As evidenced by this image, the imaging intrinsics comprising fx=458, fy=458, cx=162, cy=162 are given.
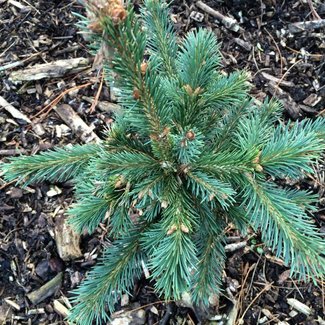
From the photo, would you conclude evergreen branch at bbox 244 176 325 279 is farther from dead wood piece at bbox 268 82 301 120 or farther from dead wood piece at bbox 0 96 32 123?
dead wood piece at bbox 0 96 32 123

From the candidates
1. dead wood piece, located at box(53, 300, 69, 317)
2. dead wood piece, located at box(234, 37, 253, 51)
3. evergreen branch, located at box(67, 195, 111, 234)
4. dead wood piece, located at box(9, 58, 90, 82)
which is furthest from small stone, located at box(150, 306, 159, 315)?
dead wood piece, located at box(234, 37, 253, 51)

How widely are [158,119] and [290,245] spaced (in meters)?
0.58

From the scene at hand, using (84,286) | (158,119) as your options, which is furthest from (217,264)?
(158,119)

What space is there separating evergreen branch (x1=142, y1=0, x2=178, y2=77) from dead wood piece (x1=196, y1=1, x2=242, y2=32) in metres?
1.22

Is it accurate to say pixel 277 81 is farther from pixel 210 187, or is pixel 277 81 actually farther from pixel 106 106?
pixel 210 187

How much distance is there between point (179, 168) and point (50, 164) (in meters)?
0.48

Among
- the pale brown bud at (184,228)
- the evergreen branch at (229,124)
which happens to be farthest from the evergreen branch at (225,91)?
the pale brown bud at (184,228)

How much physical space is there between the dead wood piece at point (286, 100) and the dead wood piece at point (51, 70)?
3.80 feet

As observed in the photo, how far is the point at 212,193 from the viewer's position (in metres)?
1.49

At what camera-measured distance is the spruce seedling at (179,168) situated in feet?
4.75

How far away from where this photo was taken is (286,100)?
9.05 ft

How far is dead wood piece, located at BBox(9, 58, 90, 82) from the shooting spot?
280 cm

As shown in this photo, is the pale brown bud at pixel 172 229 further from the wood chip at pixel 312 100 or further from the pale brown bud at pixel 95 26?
the wood chip at pixel 312 100

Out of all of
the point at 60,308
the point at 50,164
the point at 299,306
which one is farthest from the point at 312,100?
the point at 60,308
